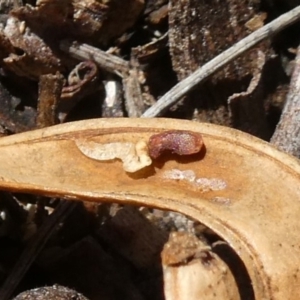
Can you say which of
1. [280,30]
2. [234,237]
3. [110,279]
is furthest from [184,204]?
[280,30]

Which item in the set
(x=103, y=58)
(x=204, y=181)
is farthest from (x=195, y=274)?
(x=103, y=58)

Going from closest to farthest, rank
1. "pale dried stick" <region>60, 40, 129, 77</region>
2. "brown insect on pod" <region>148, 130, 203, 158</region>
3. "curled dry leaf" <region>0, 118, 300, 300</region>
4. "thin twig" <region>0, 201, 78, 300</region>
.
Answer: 1. "curled dry leaf" <region>0, 118, 300, 300</region>
2. "brown insect on pod" <region>148, 130, 203, 158</region>
3. "thin twig" <region>0, 201, 78, 300</region>
4. "pale dried stick" <region>60, 40, 129, 77</region>

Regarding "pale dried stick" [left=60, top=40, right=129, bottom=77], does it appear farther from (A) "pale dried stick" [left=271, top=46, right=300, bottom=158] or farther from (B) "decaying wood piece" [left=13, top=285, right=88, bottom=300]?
(B) "decaying wood piece" [left=13, top=285, right=88, bottom=300]

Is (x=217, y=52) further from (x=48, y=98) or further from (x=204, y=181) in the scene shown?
(x=204, y=181)

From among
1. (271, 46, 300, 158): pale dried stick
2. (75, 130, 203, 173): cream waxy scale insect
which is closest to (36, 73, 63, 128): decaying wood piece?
(75, 130, 203, 173): cream waxy scale insect

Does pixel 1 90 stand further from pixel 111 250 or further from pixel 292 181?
pixel 292 181
